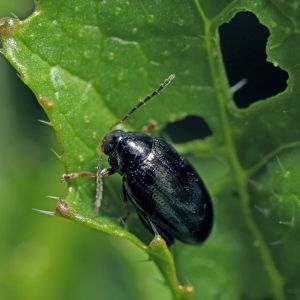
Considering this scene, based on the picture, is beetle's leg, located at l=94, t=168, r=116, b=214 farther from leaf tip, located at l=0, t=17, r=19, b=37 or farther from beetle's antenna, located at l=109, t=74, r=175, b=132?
leaf tip, located at l=0, t=17, r=19, b=37

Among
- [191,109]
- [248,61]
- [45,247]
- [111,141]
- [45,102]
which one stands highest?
[248,61]

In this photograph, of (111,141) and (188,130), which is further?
(188,130)

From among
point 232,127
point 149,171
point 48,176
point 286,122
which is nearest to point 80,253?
point 48,176

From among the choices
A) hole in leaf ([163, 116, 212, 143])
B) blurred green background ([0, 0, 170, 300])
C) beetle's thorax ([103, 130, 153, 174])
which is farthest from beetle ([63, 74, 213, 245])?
blurred green background ([0, 0, 170, 300])

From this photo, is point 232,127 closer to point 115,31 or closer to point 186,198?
point 186,198

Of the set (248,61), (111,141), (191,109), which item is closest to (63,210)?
(111,141)

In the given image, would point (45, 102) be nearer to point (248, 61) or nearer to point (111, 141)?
point (111, 141)

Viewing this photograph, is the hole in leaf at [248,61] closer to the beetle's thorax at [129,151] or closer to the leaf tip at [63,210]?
the beetle's thorax at [129,151]
